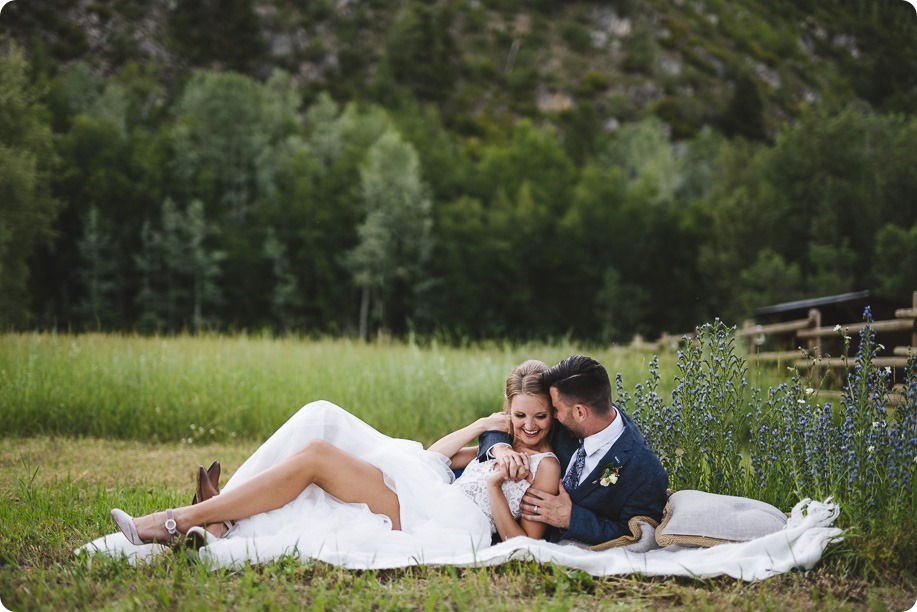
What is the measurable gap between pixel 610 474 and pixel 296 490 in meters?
1.64

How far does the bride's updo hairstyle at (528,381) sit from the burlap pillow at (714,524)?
0.90m

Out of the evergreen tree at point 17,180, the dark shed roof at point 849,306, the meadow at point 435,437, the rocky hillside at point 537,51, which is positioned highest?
the rocky hillside at point 537,51

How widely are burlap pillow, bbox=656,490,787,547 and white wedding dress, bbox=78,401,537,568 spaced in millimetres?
803

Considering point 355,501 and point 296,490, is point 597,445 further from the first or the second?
point 296,490

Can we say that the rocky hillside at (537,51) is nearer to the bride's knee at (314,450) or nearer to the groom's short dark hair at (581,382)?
the groom's short dark hair at (581,382)

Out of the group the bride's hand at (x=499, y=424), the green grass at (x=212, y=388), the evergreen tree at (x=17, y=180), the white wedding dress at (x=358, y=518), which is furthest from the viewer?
the evergreen tree at (x=17, y=180)

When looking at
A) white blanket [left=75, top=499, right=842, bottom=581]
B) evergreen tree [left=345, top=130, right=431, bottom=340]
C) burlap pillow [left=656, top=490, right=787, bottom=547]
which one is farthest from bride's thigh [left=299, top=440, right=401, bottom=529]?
evergreen tree [left=345, top=130, right=431, bottom=340]

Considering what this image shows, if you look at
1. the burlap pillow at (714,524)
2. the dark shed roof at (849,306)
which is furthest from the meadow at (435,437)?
the dark shed roof at (849,306)

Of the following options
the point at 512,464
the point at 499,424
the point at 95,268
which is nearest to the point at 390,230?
the point at 95,268

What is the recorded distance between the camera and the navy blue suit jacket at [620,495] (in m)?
4.29

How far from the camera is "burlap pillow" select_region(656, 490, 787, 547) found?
4.27 meters

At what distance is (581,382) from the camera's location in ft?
14.0

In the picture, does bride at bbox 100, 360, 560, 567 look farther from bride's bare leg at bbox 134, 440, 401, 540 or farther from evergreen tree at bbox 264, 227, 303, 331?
evergreen tree at bbox 264, 227, 303, 331

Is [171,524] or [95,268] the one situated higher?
[95,268]
